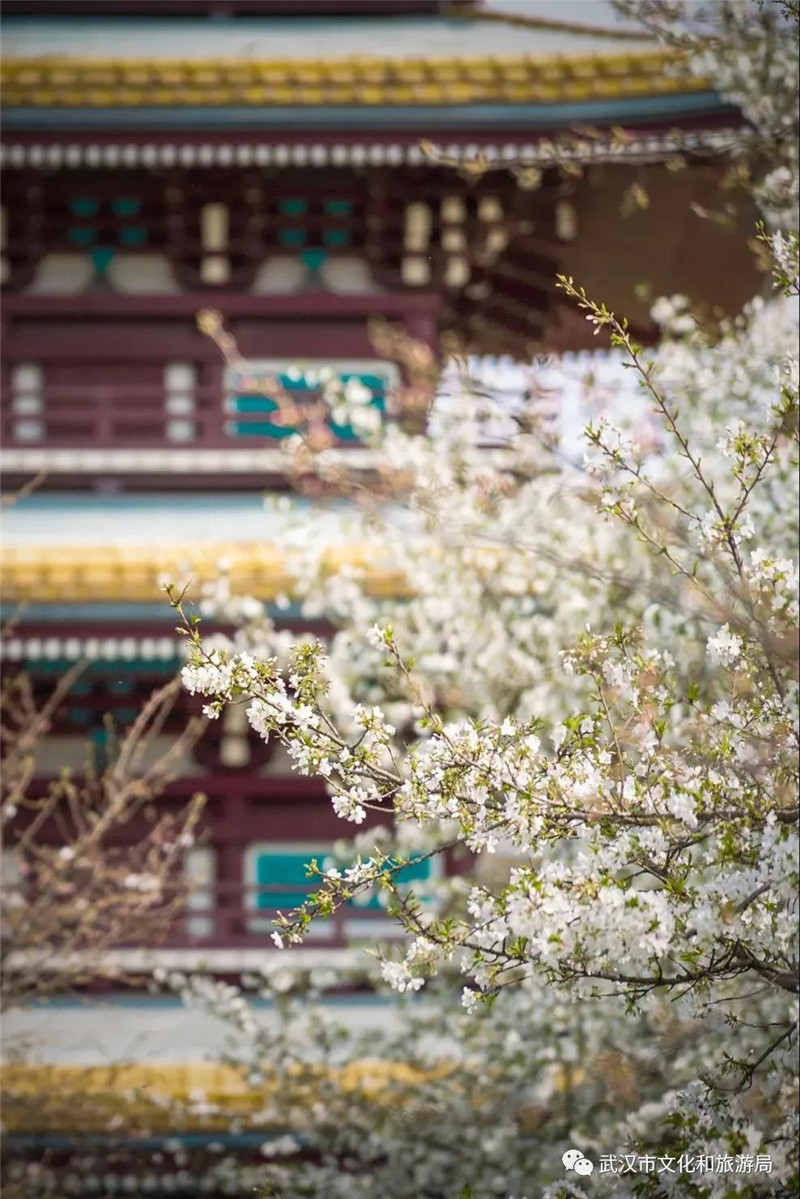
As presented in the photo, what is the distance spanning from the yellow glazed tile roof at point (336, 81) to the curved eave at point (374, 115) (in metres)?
0.06

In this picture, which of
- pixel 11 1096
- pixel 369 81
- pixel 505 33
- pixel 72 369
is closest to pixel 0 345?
pixel 72 369

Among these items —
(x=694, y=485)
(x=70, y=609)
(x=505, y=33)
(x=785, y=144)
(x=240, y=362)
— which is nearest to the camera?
(x=785, y=144)

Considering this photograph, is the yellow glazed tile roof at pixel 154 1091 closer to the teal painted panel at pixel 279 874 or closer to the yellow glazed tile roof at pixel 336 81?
the teal painted panel at pixel 279 874

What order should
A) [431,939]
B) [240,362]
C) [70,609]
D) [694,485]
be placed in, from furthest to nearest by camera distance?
[240,362] → [70,609] → [694,485] → [431,939]

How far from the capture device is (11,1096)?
28.0 feet

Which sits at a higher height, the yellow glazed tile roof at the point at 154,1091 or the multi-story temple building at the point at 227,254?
the multi-story temple building at the point at 227,254

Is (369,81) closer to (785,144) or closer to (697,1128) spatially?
(785,144)

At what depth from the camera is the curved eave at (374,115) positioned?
10.1 m

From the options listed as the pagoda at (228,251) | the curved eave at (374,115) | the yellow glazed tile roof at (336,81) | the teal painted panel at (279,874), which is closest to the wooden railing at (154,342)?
the pagoda at (228,251)

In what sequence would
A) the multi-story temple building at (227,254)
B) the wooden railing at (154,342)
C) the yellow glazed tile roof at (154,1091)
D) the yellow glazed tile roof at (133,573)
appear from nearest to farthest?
the yellow glazed tile roof at (154,1091), the yellow glazed tile roof at (133,573), the multi-story temple building at (227,254), the wooden railing at (154,342)

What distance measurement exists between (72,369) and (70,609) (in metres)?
1.89

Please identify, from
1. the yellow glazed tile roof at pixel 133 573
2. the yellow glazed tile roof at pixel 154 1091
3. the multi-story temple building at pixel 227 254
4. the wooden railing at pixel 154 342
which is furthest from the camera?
the wooden railing at pixel 154 342

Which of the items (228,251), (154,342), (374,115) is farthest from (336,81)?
(154,342)

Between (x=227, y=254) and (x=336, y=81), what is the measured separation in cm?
132
